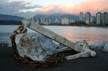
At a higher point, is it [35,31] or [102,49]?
[35,31]

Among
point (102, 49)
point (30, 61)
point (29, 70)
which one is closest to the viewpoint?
point (29, 70)

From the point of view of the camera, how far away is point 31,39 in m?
13.5

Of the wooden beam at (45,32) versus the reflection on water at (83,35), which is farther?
the reflection on water at (83,35)

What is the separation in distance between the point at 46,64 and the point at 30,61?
71 centimetres

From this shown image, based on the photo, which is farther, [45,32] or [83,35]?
[83,35]

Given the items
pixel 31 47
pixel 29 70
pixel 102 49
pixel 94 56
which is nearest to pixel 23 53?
pixel 31 47

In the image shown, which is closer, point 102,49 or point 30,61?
point 30,61

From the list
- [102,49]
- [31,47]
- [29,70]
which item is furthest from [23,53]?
[102,49]

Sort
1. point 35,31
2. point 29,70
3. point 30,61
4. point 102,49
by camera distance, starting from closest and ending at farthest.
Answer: point 29,70 < point 30,61 < point 35,31 < point 102,49

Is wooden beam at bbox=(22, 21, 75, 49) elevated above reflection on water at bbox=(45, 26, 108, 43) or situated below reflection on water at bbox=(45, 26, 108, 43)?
Answer: above

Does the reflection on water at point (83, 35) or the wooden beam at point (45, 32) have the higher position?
the wooden beam at point (45, 32)

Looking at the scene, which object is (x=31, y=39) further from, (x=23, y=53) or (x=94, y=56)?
(x=94, y=56)

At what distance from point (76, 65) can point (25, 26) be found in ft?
8.40

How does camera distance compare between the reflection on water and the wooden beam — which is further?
the reflection on water
